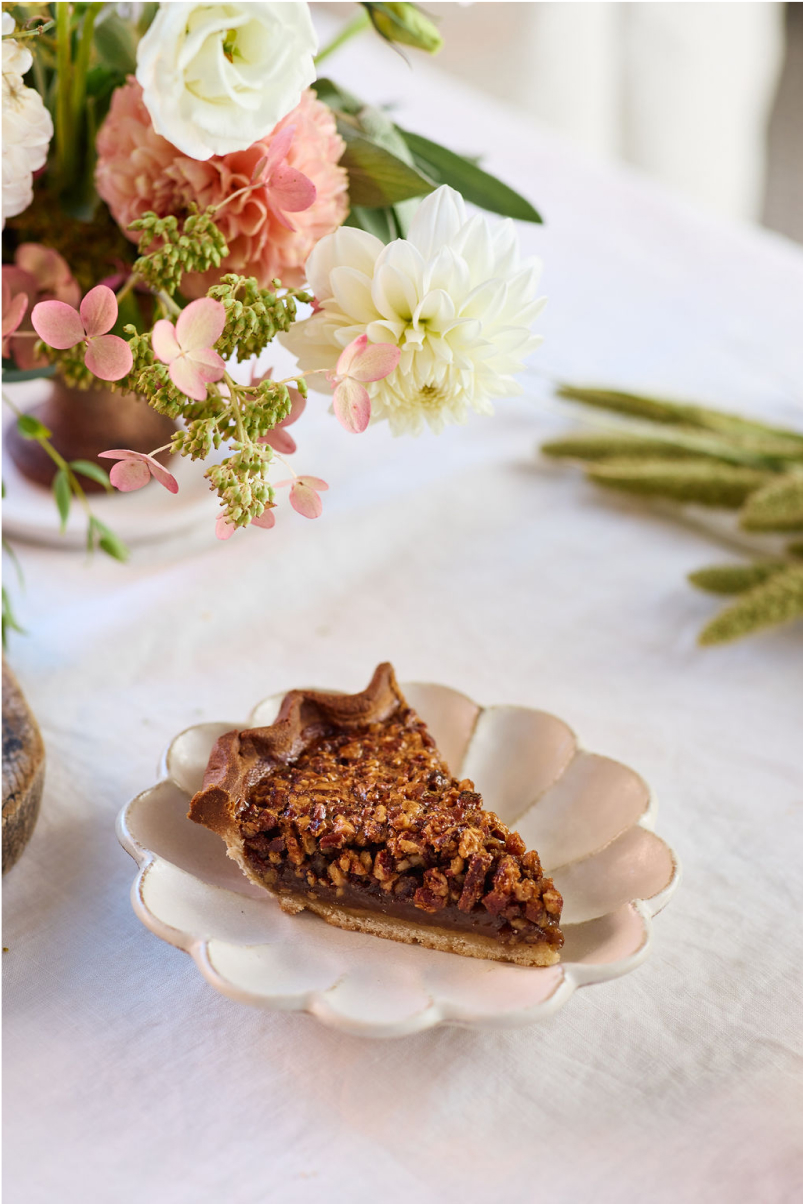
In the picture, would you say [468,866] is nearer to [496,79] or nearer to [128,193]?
[128,193]

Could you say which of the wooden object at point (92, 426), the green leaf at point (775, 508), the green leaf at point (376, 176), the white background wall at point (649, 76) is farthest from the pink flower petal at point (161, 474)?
the white background wall at point (649, 76)

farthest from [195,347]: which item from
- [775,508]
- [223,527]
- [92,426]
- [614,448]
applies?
[614,448]

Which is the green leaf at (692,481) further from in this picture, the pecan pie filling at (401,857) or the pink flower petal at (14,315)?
the pink flower petal at (14,315)

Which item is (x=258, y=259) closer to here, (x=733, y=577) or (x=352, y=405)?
(x=352, y=405)

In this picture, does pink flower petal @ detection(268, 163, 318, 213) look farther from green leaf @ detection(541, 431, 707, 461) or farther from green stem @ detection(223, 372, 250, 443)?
green leaf @ detection(541, 431, 707, 461)

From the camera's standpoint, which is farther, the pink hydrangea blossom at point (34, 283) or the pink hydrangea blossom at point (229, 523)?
the pink hydrangea blossom at point (34, 283)

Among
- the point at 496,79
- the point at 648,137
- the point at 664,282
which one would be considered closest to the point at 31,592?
the point at 664,282
